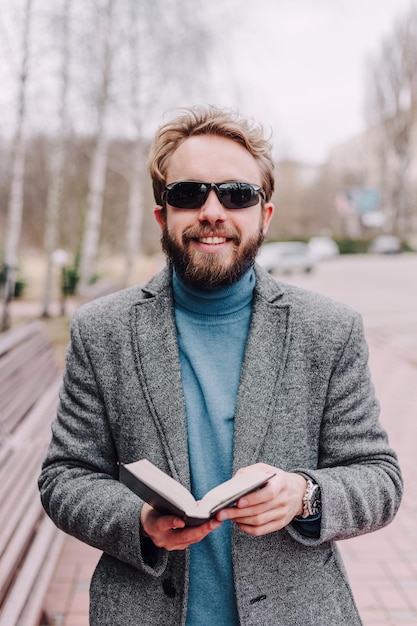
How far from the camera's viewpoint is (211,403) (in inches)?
60.4

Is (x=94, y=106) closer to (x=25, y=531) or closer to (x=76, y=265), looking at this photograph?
(x=76, y=265)

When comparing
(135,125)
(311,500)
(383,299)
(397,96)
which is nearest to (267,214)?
(311,500)

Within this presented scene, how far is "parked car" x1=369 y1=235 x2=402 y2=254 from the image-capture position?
48.6 m

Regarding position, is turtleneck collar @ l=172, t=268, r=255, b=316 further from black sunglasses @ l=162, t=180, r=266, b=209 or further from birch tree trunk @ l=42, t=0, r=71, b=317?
birch tree trunk @ l=42, t=0, r=71, b=317

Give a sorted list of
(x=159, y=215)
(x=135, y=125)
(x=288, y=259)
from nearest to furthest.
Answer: (x=159, y=215) → (x=135, y=125) → (x=288, y=259)

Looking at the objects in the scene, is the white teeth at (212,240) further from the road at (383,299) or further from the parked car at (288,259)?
the parked car at (288,259)

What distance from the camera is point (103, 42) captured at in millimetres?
10266

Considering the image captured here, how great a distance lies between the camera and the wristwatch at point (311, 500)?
55.6 inches

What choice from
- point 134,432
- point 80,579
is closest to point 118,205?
point 80,579

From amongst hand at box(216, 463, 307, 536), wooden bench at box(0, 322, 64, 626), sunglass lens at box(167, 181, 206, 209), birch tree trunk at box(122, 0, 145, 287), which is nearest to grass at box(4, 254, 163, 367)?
birch tree trunk at box(122, 0, 145, 287)

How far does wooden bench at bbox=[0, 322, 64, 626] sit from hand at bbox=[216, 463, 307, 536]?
51.8 inches

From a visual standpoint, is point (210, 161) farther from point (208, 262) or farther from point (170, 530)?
point (170, 530)

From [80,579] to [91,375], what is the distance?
6.86ft

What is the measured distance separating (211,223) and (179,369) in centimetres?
38
